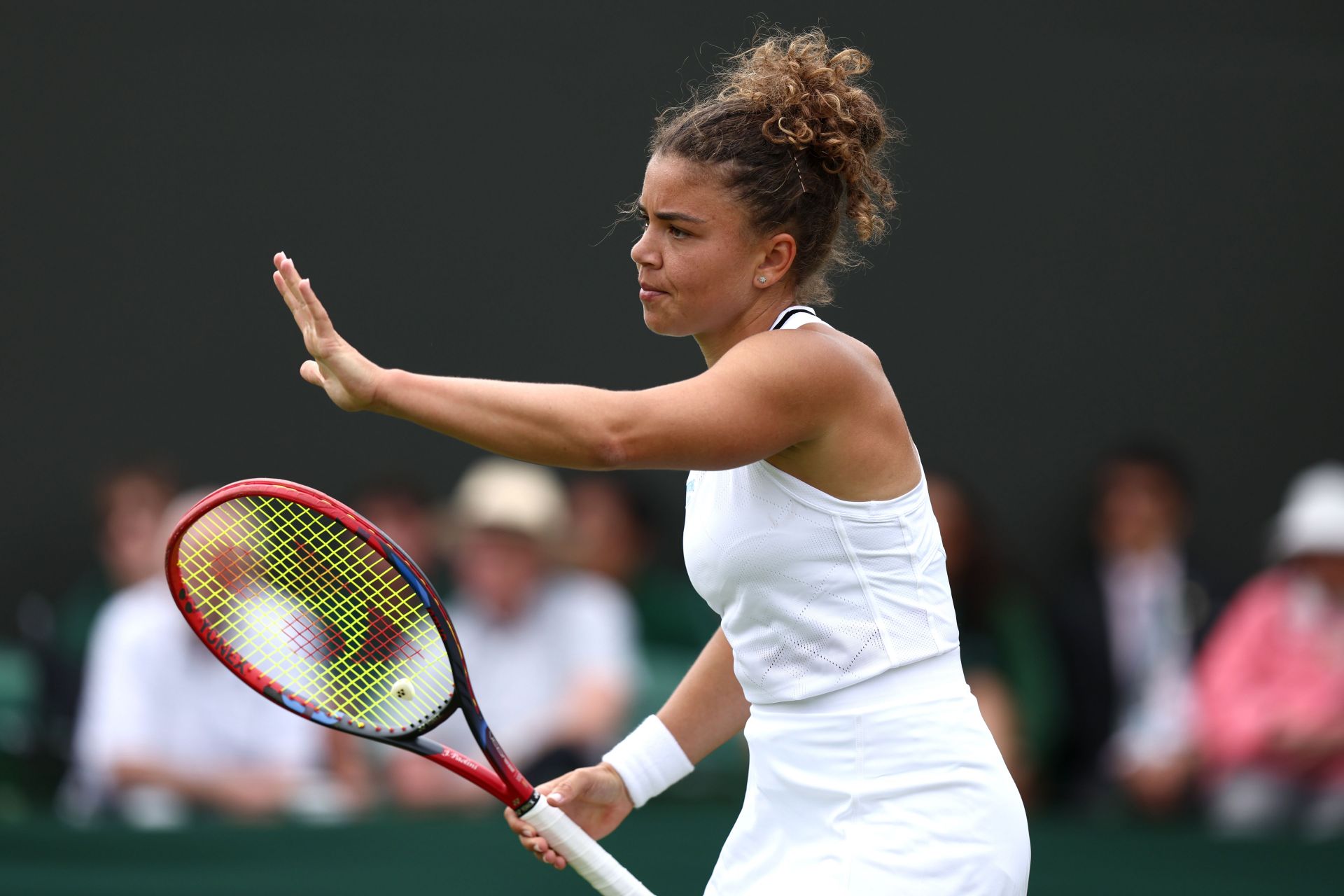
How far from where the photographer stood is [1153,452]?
589 centimetres

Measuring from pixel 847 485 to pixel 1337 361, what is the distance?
4.71m

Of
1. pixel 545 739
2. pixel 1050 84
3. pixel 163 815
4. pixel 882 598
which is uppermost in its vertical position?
pixel 1050 84

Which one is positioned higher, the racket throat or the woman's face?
the woman's face

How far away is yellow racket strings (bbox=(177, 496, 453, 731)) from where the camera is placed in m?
2.74

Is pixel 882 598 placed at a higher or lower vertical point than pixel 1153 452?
lower

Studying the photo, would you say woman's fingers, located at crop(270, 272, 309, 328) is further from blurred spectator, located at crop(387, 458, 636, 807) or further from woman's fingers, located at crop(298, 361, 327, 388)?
blurred spectator, located at crop(387, 458, 636, 807)

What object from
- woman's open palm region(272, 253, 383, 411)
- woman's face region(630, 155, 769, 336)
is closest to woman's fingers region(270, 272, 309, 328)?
woman's open palm region(272, 253, 383, 411)

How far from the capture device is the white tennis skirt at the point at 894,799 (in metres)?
2.27

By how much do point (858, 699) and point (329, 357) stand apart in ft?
2.75

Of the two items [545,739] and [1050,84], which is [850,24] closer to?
[1050,84]

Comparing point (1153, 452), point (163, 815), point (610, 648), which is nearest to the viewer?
point (163, 815)

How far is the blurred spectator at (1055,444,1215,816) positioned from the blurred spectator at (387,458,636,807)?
150cm

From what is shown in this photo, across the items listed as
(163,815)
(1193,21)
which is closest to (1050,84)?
(1193,21)

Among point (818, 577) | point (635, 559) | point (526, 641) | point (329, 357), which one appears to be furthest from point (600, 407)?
point (635, 559)
